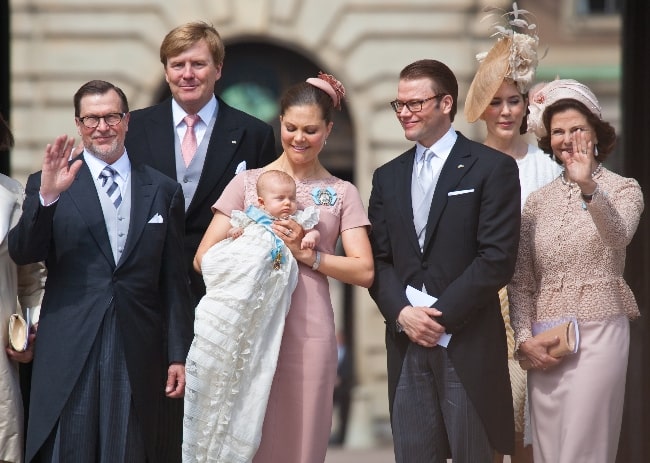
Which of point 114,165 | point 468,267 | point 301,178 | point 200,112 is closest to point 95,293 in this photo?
point 114,165

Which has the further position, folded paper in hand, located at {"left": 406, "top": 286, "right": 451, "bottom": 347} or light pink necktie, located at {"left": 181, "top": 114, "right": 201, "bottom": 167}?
light pink necktie, located at {"left": 181, "top": 114, "right": 201, "bottom": 167}

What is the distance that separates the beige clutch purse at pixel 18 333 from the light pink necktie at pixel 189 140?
929 millimetres

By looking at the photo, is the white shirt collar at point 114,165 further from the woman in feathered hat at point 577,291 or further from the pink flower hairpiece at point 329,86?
the woman in feathered hat at point 577,291

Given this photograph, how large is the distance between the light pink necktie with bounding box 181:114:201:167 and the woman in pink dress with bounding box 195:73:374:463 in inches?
21.3

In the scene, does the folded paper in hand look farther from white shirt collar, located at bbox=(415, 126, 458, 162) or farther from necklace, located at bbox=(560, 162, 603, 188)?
necklace, located at bbox=(560, 162, 603, 188)

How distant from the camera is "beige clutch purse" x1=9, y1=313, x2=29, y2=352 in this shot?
17.0 ft

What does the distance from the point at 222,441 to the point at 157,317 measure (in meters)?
0.51

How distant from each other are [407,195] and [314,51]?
23.7 ft

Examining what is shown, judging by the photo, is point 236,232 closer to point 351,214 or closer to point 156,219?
point 156,219

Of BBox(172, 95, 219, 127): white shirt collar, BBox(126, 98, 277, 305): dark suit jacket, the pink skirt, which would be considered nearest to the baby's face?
BBox(126, 98, 277, 305): dark suit jacket

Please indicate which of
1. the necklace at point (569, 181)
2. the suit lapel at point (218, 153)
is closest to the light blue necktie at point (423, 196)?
the necklace at point (569, 181)

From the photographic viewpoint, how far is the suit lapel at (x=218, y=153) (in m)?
5.62

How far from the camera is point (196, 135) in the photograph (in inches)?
228

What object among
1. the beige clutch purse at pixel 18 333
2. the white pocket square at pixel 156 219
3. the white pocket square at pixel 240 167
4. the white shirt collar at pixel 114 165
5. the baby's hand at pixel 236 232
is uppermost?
the white pocket square at pixel 240 167
